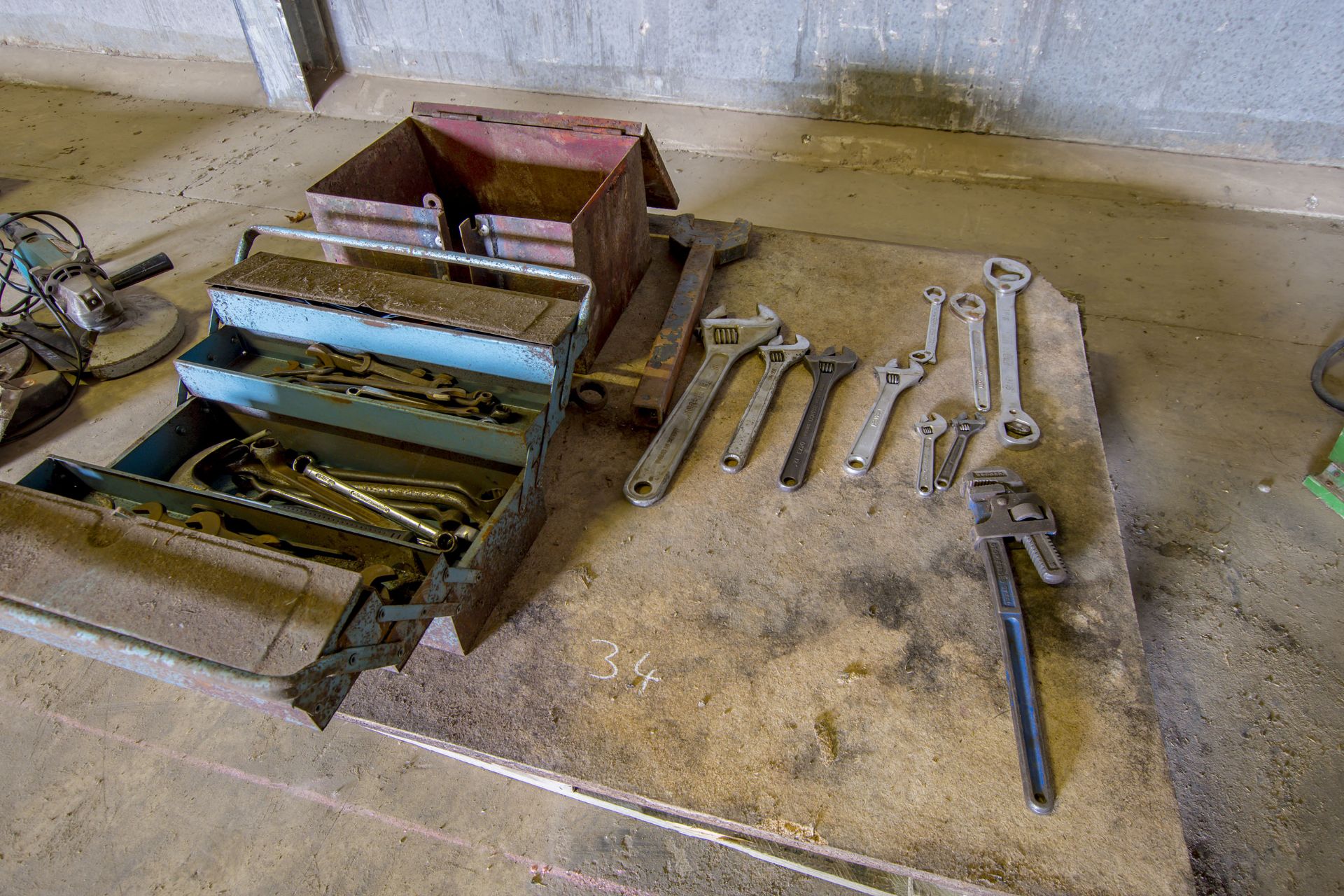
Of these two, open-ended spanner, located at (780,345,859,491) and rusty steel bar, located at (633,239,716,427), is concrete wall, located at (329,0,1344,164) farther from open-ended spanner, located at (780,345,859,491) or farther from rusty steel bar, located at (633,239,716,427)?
open-ended spanner, located at (780,345,859,491)

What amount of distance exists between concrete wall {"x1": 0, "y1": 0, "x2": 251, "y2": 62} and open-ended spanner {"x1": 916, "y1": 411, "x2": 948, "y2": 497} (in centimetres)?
505

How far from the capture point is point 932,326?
2.13 metres

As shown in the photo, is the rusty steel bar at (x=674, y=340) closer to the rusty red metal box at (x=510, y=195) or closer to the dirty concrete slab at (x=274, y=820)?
the rusty red metal box at (x=510, y=195)

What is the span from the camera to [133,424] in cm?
263

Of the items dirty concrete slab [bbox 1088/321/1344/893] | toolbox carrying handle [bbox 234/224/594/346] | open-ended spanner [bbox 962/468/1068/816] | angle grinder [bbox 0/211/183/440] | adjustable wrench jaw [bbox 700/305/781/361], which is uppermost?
toolbox carrying handle [bbox 234/224/594/346]

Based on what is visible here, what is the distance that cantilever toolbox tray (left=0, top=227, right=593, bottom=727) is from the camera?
109 cm

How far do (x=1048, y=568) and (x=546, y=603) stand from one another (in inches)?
40.4

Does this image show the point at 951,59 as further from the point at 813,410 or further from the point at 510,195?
the point at 813,410

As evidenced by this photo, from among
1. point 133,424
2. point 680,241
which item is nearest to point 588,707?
point 680,241

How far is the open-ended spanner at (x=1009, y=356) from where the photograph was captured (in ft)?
5.97

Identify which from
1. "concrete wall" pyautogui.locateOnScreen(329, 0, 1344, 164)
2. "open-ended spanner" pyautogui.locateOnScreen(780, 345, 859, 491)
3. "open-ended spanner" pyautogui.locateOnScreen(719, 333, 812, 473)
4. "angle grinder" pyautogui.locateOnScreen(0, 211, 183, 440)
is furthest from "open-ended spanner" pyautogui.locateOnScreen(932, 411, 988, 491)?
"angle grinder" pyautogui.locateOnScreen(0, 211, 183, 440)

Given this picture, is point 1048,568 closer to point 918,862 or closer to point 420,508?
point 918,862

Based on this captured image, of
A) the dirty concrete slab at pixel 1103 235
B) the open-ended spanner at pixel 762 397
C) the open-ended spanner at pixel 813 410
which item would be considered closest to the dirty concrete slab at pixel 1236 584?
the dirty concrete slab at pixel 1103 235

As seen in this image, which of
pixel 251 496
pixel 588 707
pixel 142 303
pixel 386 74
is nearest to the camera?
pixel 588 707
